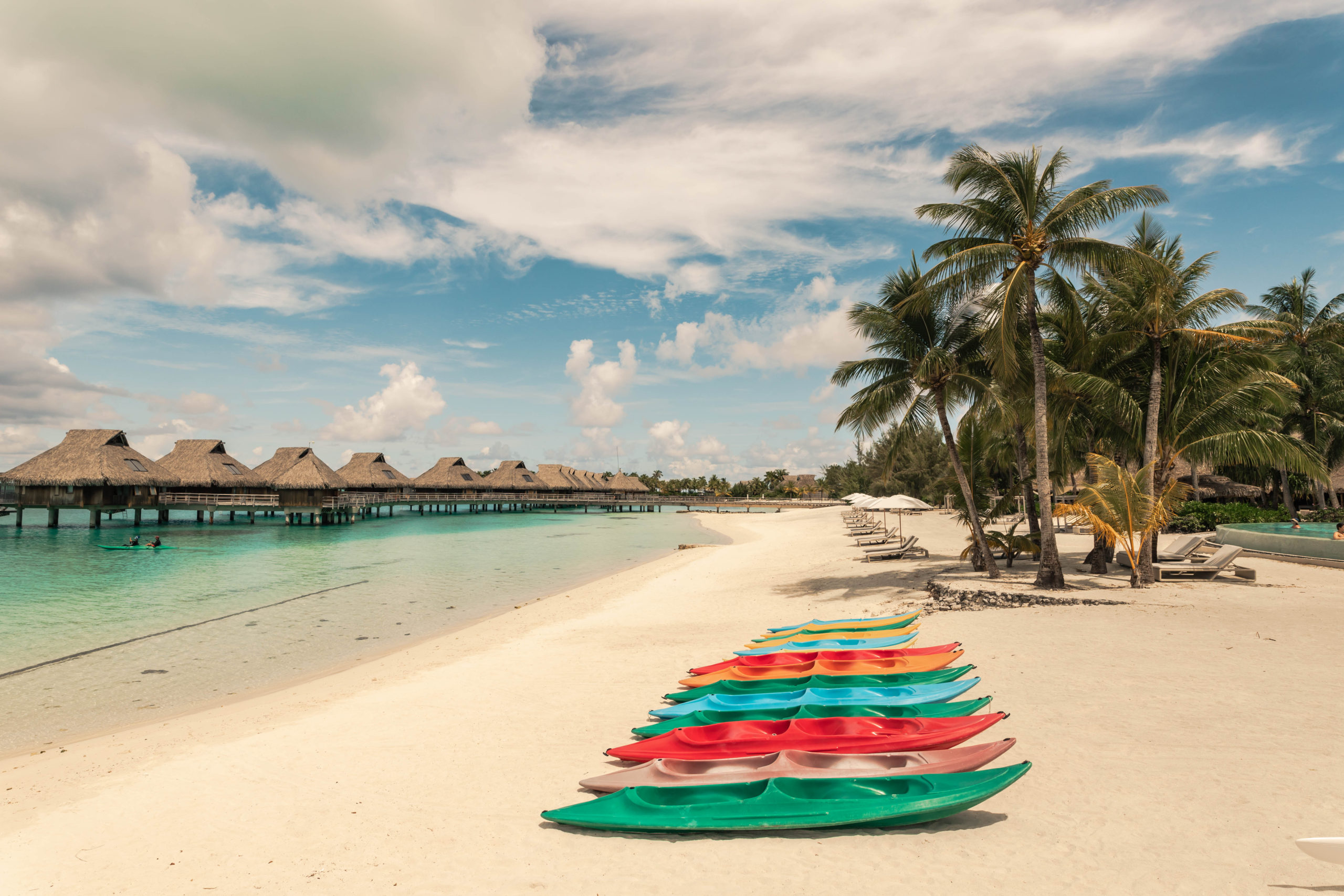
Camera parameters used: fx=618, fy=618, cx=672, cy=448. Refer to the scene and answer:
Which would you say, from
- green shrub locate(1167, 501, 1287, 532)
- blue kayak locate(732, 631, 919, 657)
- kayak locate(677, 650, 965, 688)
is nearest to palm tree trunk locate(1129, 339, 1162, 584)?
blue kayak locate(732, 631, 919, 657)

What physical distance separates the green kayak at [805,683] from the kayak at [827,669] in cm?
8

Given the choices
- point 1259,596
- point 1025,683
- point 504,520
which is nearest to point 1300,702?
point 1025,683

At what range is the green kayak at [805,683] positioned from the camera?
595cm

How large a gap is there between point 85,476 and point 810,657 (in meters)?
46.6

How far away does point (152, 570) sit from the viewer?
72.4ft

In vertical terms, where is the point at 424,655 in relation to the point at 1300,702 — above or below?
below

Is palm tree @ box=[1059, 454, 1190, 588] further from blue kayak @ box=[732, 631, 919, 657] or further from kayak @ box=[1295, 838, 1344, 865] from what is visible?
kayak @ box=[1295, 838, 1344, 865]

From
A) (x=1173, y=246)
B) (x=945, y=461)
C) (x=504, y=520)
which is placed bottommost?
(x=504, y=520)

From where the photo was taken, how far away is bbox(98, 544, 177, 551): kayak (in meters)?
29.0

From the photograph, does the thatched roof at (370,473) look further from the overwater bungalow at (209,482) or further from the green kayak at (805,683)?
the green kayak at (805,683)

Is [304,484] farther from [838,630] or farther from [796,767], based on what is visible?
[796,767]

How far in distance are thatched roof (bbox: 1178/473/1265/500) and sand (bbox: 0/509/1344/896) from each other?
28988 mm

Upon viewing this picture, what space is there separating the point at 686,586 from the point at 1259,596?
11.6 metres

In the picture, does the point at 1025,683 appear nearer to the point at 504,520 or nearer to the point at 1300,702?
the point at 1300,702
